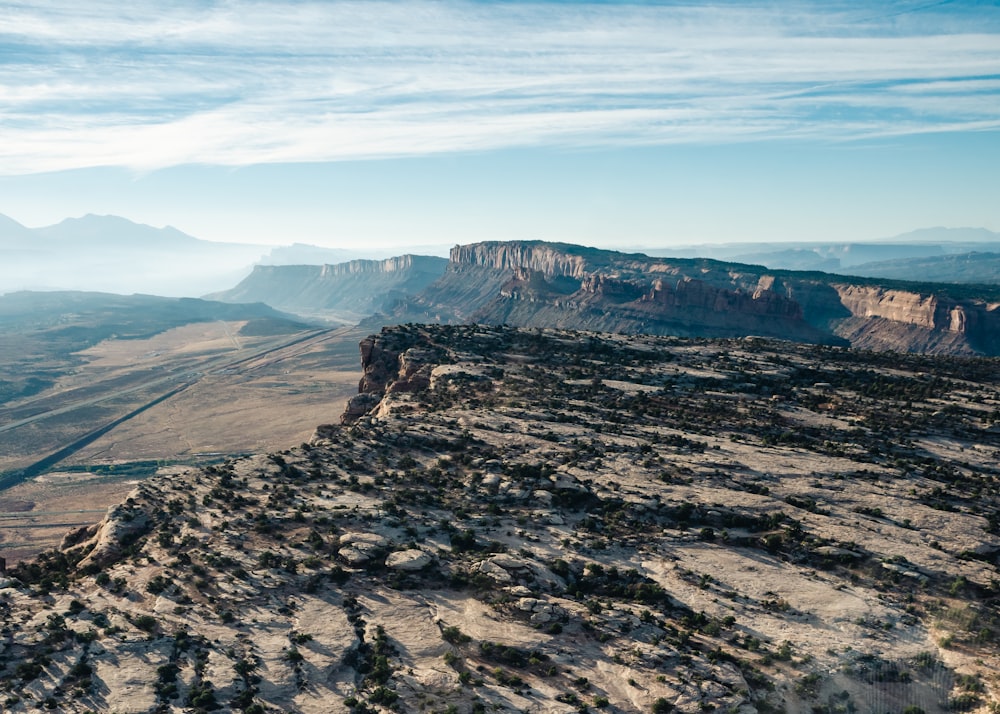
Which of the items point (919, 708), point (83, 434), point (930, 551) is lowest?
point (83, 434)

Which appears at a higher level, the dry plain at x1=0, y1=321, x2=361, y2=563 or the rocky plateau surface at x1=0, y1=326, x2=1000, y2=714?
the rocky plateau surface at x1=0, y1=326, x2=1000, y2=714

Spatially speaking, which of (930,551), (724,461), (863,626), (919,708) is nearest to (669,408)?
(724,461)

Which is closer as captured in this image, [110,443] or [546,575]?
[546,575]

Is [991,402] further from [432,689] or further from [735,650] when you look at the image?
[432,689]

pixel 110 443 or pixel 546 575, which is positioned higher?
pixel 546 575

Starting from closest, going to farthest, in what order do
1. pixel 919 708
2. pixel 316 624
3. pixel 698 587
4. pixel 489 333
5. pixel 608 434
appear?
pixel 919 708, pixel 316 624, pixel 698 587, pixel 608 434, pixel 489 333

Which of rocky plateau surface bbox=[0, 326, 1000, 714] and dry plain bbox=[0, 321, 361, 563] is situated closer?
rocky plateau surface bbox=[0, 326, 1000, 714]

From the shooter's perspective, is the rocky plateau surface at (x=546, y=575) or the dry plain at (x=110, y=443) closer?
the rocky plateau surface at (x=546, y=575)

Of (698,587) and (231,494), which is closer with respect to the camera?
(698,587)
